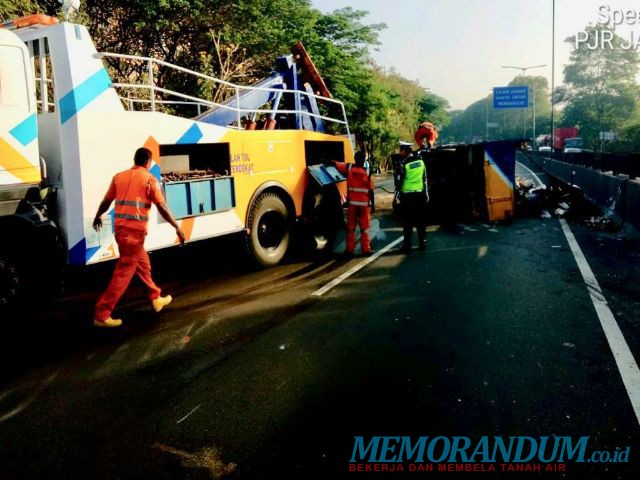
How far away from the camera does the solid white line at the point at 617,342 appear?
347 centimetres

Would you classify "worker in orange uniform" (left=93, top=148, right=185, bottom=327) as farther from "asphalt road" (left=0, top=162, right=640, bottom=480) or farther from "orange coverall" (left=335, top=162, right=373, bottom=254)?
"orange coverall" (left=335, top=162, right=373, bottom=254)

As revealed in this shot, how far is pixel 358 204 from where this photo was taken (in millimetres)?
8438

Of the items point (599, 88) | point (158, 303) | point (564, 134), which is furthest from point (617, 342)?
point (599, 88)

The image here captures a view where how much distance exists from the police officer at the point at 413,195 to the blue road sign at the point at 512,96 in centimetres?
4267

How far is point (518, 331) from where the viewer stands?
4609 mm

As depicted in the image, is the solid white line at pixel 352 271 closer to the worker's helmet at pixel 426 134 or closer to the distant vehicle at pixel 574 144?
the worker's helmet at pixel 426 134

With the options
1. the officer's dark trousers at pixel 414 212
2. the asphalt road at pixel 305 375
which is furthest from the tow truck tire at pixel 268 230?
the officer's dark trousers at pixel 414 212

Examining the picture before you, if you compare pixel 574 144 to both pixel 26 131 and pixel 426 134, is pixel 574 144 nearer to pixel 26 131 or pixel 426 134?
pixel 426 134

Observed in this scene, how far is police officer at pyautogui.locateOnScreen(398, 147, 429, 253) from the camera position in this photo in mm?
8600

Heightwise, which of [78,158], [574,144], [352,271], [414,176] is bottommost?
[352,271]

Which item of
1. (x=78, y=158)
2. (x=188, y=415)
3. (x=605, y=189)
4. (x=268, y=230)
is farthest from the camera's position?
(x=605, y=189)

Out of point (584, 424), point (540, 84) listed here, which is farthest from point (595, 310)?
point (540, 84)

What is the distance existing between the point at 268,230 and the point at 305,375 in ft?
13.1

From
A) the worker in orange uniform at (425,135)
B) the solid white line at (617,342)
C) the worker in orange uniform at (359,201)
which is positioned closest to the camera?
the solid white line at (617,342)
